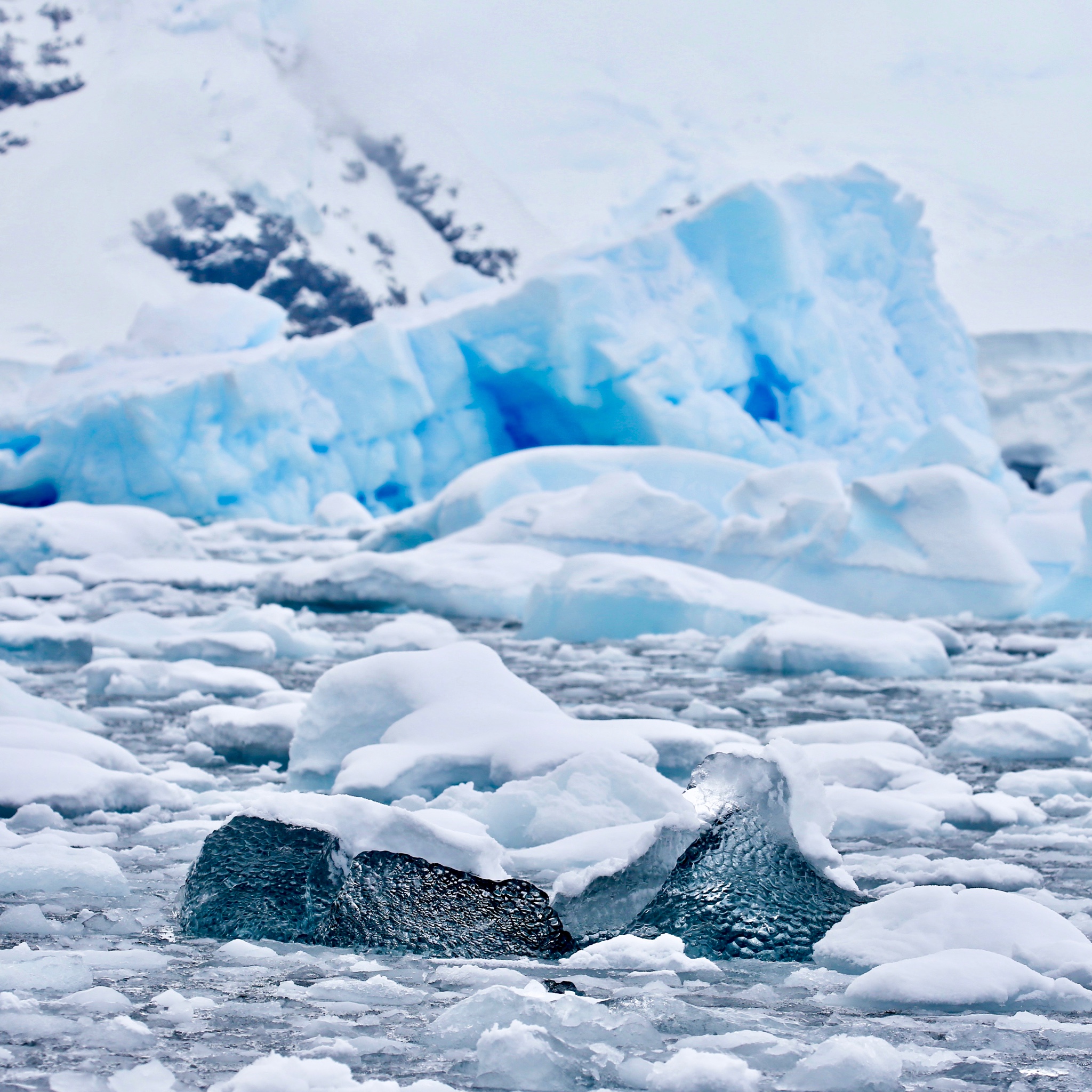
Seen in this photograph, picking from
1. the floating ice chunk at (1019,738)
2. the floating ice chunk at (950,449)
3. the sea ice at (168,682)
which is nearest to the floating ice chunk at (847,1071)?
the floating ice chunk at (1019,738)

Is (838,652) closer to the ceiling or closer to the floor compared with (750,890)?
closer to the floor

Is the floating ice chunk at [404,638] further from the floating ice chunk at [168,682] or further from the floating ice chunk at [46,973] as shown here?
the floating ice chunk at [46,973]

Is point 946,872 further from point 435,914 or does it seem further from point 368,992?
point 368,992

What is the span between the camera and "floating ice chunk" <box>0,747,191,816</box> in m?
2.92

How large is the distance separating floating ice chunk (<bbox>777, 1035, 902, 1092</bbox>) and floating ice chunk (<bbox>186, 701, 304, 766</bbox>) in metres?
2.66

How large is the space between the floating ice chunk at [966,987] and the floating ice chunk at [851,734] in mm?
2175

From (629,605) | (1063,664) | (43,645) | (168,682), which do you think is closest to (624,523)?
(629,605)

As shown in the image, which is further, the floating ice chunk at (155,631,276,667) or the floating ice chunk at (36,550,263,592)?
the floating ice chunk at (36,550,263,592)

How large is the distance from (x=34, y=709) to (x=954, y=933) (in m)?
2.77

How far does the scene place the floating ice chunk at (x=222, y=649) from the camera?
6.34 m

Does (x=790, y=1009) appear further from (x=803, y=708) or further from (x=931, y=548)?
(x=931, y=548)

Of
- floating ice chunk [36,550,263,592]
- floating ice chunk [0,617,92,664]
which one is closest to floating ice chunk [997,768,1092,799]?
floating ice chunk [0,617,92,664]

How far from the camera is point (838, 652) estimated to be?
620 centimetres

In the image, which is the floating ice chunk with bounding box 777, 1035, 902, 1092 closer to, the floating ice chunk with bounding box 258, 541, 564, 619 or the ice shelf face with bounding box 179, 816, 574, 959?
the ice shelf face with bounding box 179, 816, 574, 959
